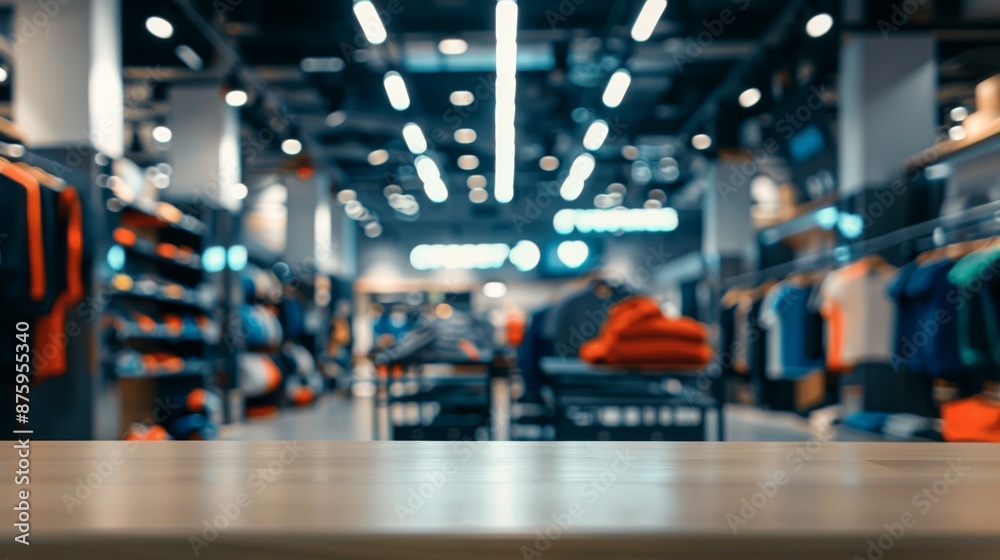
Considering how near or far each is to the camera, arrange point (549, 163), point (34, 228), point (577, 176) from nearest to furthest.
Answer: point (34, 228) < point (549, 163) < point (577, 176)

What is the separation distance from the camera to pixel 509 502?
332 millimetres

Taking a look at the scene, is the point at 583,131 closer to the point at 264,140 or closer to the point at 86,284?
the point at 264,140

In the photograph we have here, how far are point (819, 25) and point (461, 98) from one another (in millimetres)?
4510

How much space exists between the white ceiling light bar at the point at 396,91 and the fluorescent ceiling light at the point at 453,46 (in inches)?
23.6

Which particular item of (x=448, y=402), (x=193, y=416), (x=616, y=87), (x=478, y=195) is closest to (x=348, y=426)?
(x=193, y=416)

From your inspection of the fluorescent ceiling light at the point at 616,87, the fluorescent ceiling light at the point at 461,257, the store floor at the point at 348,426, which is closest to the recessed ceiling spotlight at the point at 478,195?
the fluorescent ceiling light at the point at 461,257

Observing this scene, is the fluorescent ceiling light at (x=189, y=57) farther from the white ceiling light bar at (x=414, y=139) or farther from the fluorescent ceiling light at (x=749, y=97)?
the fluorescent ceiling light at (x=749, y=97)

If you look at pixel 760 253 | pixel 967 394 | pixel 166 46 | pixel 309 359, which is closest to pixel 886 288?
pixel 967 394

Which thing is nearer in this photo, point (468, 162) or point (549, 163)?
point (549, 163)

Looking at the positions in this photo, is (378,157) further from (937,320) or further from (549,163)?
(937,320)

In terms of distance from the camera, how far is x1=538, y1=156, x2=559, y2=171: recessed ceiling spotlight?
37.6 feet

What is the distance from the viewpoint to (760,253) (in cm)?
789

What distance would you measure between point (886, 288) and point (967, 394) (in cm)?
89

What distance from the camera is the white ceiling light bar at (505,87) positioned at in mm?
5086
